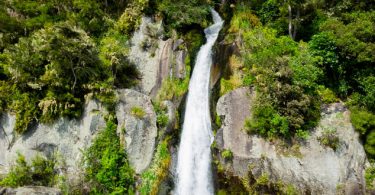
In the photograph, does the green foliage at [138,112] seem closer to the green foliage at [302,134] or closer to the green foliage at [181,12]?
the green foliage at [181,12]

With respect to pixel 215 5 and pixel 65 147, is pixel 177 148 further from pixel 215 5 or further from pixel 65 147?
pixel 215 5

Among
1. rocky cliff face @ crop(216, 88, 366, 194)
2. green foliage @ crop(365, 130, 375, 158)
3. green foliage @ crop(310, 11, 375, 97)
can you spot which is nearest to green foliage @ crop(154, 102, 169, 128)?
rocky cliff face @ crop(216, 88, 366, 194)

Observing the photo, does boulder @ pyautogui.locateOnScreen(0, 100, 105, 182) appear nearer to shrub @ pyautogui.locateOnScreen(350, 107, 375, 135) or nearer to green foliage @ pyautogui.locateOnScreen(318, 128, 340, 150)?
green foliage @ pyautogui.locateOnScreen(318, 128, 340, 150)

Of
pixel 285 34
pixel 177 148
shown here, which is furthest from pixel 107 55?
pixel 285 34

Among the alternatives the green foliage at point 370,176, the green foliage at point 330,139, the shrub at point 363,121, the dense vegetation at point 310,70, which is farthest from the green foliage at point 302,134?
the green foliage at point 370,176

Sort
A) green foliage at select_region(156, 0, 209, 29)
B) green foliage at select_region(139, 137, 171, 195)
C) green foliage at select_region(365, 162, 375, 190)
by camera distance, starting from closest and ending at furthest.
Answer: green foliage at select_region(365, 162, 375, 190), green foliage at select_region(139, 137, 171, 195), green foliage at select_region(156, 0, 209, 29)
